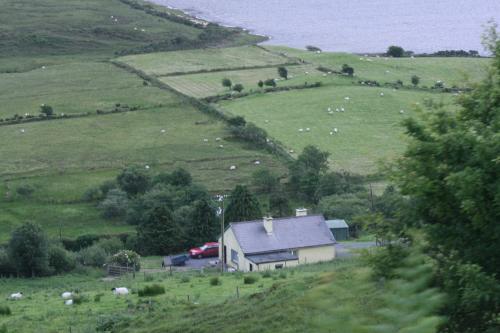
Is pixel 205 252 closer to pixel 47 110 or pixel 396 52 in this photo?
pixel 47 110

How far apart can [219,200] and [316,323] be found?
1325 inches

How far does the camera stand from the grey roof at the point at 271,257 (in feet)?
100

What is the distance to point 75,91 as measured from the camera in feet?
204

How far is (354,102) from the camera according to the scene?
56.8m

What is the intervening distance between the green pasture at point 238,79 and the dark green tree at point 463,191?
47.1 m

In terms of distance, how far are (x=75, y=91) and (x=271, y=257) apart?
34357 mm

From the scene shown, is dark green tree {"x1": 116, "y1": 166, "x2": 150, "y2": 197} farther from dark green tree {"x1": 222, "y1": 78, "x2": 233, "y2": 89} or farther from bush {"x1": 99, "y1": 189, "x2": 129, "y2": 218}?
dark green tree {"x1": 222, "y1": 78, "x2": 233, "y2": 89}

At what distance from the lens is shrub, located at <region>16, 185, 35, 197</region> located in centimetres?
4044

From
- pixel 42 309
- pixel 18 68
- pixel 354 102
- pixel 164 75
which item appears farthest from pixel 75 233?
pixel 18 68

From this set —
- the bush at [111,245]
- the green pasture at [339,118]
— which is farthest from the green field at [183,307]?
the green pasture at [339,118]

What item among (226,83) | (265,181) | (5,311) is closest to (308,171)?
(265,181)

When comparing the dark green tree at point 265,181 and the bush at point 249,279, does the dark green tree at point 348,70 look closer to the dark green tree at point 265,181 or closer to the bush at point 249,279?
the dark green tree at point 265,181

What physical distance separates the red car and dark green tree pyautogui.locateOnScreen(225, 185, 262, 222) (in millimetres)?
2852

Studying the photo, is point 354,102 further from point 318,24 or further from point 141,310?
point 318,24
